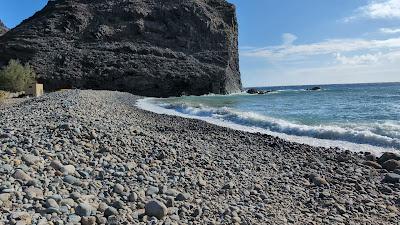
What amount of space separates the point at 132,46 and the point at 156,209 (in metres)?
78.8

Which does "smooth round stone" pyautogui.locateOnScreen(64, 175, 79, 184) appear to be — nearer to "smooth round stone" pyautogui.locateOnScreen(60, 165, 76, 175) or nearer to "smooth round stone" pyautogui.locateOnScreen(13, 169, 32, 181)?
"smooth round stone" pyautogui.locateOnScreen(60, 165, 76, 175)

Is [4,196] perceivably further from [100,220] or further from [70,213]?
[100,220]

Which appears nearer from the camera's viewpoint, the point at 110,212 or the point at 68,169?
the point at 110,212

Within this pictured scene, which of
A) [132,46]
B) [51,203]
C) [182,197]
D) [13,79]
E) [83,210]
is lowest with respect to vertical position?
[182,197]

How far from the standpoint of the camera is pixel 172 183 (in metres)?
7.88

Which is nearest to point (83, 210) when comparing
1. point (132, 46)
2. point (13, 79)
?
point (13, 79)

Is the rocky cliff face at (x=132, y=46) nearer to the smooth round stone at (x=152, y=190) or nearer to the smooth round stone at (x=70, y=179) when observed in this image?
the smooth round stone at (x=70, y=179)

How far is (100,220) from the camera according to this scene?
18.3ft

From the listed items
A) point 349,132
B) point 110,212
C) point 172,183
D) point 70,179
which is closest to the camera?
point 110,212

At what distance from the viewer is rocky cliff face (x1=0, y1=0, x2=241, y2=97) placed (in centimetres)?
7462

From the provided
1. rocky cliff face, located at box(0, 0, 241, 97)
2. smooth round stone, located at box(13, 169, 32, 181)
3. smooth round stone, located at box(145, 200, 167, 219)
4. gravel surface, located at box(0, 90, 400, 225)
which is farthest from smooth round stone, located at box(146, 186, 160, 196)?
rocky cliff face, located at box(0, 0, 241, 97)

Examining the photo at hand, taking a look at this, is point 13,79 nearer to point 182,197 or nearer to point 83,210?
point 182,197

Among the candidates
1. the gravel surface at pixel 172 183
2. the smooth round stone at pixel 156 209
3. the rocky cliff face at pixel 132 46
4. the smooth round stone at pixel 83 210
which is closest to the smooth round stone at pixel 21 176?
the gravel surface at pixel 172 183

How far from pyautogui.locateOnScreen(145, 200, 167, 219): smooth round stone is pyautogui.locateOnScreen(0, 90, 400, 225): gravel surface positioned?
→ 0.02 metres
